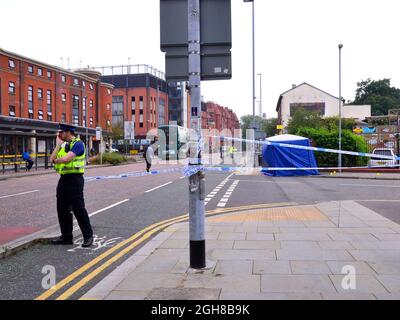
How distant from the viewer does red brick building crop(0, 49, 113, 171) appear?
115 ft

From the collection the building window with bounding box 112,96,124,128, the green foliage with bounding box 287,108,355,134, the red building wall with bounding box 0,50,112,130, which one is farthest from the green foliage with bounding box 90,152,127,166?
the building window with bounding box 112,96,124,128

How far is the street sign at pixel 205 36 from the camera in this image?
573 centimetres

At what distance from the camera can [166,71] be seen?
5.84 meters

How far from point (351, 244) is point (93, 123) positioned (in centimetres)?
7187

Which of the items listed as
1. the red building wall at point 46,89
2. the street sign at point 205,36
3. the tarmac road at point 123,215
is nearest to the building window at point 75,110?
the red building wall at point 46,89

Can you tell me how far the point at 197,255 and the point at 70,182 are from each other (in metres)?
2.56

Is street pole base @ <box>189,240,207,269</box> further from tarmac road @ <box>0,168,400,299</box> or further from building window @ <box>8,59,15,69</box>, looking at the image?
building window @ <box>8,59,15,69</box>

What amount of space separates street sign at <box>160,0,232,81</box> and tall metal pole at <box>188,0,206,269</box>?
0.12 metres

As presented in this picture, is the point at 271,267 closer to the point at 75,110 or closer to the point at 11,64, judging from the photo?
the point at 11,64

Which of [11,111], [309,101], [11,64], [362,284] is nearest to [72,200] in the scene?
[362,284]

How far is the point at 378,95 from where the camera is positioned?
360 ft

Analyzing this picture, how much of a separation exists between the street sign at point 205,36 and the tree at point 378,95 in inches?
4263

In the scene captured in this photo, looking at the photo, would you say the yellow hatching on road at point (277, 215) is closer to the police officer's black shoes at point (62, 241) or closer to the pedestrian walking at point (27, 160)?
the police officer's black shoes at point (62, 241)
